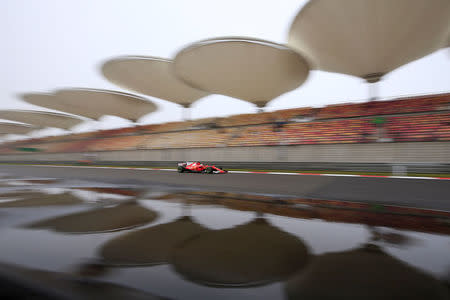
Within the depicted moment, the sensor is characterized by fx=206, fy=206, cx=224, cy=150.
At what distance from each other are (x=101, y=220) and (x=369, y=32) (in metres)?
20.4

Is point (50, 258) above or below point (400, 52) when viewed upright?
below

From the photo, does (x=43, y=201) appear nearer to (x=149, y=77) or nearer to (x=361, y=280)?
(x=361, y=280)

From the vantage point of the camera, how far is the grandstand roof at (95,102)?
102 ft

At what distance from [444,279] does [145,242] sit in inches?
122

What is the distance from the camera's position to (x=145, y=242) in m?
2.68

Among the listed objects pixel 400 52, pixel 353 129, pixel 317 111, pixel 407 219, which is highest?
pixel 400 52

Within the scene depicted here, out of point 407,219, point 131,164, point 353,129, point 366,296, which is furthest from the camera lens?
point 131,164

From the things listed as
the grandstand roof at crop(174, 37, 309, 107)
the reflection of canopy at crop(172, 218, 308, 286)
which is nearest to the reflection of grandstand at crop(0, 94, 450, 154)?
the grandstand roof at crop(174, 37, 309, 107)

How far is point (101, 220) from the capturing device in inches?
142

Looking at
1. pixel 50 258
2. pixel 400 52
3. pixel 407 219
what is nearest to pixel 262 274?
pixel 50 258

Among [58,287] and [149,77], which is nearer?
[58,287]

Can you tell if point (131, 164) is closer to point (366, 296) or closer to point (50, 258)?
point (50, 258)

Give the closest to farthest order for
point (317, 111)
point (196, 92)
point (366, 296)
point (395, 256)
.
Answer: point (366, 296)
point (395, 256)
point (317, 111)
point (196, 92)

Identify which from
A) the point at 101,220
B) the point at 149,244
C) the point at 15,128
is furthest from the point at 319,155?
the point at 15,128
